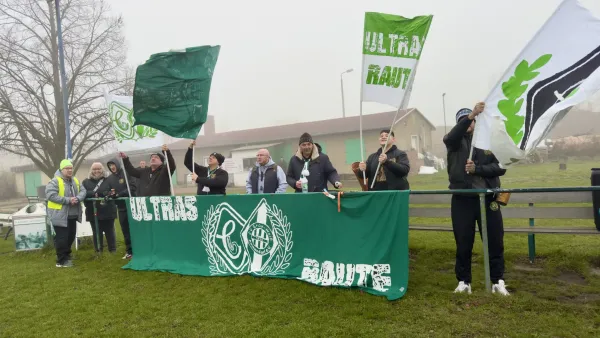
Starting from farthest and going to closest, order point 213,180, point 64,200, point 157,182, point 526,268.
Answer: point 64,200 < point 157,182 < point 213,180 < point 526,268

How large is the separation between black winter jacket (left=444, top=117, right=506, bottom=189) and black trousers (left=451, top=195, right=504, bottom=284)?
7.3 inches

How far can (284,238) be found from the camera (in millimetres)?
5320

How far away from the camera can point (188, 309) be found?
4605 millimetres

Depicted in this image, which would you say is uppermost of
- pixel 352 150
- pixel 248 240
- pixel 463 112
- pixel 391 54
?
pixel 391 54

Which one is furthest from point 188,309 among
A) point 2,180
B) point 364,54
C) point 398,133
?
point 2,180

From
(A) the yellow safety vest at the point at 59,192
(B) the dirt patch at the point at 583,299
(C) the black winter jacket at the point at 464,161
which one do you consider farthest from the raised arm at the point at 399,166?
(A) the yellow safety vest at the point at 59,192

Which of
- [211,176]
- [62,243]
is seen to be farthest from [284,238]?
[62,243]

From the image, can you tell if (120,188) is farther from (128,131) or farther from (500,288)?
(500,288)

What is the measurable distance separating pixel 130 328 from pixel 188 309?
0.64 meters

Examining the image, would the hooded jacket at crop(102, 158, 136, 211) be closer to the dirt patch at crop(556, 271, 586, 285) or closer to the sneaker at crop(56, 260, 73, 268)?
the sneaker at crop(56, 260, 73, 268)

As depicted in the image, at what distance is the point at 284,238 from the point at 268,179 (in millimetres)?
1202

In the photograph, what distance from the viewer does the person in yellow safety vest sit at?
7.51 m

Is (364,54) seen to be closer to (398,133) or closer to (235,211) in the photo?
(235,211)

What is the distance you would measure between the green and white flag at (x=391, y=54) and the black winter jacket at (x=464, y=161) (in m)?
0.86
